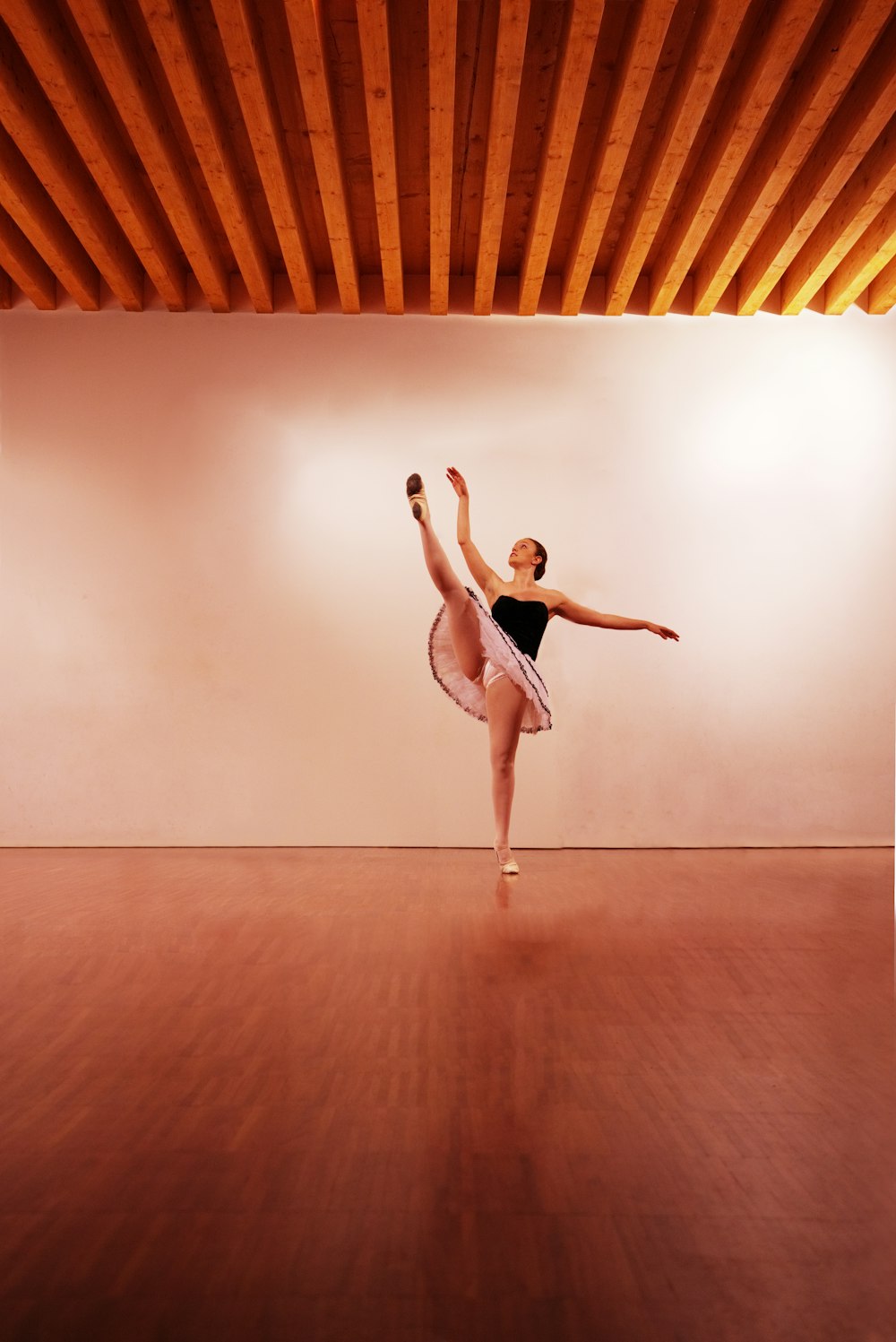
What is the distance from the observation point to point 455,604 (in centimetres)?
459

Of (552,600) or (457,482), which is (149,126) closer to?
(457,482)

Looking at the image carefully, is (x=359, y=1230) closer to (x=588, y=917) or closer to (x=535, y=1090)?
(x=535, y=1090)

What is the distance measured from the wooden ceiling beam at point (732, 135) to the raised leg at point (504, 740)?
2.65 meters

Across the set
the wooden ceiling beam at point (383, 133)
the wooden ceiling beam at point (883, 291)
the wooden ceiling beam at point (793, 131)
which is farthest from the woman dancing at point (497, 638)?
the wooden ceiling beam at point (883, 291)

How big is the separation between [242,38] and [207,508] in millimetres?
2945

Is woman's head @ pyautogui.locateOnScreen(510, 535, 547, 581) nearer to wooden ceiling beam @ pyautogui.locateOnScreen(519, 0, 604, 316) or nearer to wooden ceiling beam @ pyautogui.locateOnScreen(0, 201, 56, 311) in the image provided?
wooden ceiling beam @ pyautogui.locateOnScreen(519, 0, 604, 316)

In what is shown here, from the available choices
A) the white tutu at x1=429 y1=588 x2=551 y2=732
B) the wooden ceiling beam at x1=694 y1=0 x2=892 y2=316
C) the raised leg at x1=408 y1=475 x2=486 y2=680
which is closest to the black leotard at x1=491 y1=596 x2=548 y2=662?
the white tutu at x1=429 y1=588 x2=551 y2=732

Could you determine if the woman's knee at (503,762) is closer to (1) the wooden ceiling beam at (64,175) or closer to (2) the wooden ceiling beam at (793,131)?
(2) the wooden ceiling beam at (793,131)

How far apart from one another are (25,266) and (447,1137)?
20.1 ft

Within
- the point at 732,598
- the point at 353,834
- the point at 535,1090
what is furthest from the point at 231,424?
the point at 535,1090

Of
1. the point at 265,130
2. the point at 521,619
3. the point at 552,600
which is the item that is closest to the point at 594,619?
the point at 552,600

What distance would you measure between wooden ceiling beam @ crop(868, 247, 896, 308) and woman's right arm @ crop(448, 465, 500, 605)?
3136 millimetres

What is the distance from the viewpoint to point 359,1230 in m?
1.12

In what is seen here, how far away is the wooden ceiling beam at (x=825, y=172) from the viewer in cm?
469
